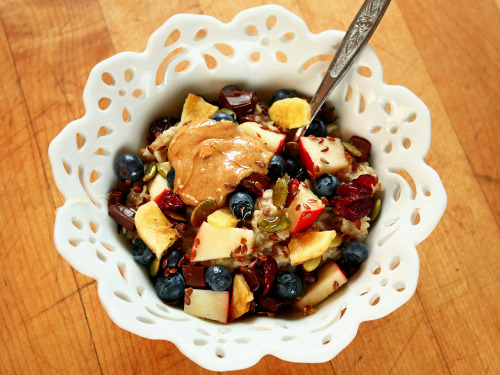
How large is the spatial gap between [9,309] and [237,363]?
3.08ft

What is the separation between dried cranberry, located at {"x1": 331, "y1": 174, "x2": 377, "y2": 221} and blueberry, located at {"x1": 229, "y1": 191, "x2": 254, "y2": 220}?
26 cm

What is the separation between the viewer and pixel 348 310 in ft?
4.88

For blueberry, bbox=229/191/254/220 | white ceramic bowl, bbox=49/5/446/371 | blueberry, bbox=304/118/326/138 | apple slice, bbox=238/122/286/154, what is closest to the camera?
white ceramic bowl, bbox=49/5/446/371

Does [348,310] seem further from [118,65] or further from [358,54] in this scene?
[118,65]

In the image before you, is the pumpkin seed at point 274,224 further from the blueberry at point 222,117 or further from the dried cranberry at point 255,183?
the blueberry at point 222,117

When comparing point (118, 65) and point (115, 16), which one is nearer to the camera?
point (118, 65)

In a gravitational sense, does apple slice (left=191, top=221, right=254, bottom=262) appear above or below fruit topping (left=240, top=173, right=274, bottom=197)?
below

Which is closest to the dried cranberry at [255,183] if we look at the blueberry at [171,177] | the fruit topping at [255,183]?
the fruit topping at [255,183]

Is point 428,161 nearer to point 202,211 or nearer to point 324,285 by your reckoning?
point 324,285

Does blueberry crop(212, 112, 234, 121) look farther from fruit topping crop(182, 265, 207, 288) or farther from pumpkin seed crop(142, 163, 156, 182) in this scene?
fruit topping crop(182, 265, 207, 288)

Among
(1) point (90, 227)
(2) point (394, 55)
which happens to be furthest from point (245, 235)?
(2) point (394, 55)

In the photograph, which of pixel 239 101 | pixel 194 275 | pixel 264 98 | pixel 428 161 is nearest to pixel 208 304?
pixel 194 275

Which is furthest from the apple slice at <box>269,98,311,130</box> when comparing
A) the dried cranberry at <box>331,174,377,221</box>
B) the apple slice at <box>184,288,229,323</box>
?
the apple slice at <box>184,288,229,323</box>

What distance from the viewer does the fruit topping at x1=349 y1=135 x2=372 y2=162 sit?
1692 mm
